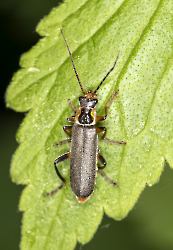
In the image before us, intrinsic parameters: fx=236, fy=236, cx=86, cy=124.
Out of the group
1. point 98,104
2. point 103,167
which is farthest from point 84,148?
point 98,104

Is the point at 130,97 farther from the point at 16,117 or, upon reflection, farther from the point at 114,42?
the point at 16,117

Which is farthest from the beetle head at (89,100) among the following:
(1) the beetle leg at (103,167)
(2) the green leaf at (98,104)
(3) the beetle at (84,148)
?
(1) the beetle leg at (103,167)

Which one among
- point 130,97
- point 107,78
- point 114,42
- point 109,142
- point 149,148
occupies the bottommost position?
point 149,148

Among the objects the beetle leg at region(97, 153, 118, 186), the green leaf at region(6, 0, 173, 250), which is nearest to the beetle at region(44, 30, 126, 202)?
the beetle leg at region(97, 153, 118, 186)

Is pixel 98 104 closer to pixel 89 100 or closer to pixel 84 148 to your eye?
pixel 89 100

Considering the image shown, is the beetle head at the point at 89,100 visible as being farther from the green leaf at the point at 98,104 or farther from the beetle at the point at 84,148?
the green leaf at the point at 98,104

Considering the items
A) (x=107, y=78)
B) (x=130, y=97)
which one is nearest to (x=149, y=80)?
(x=130, y=97)
